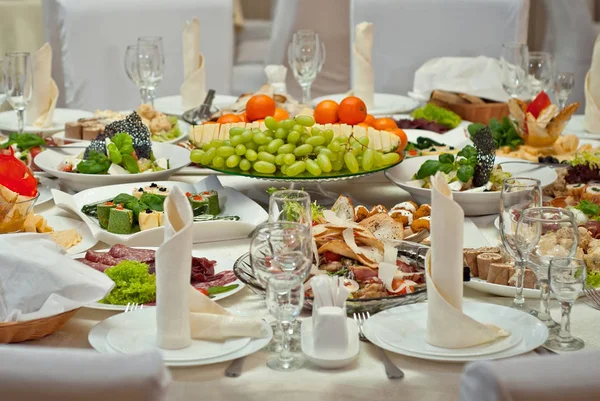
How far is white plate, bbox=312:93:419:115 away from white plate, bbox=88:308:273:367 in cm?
181

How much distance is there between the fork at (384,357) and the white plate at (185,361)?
0.43 ft

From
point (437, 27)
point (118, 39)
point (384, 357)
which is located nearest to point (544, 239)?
point (384, 357)

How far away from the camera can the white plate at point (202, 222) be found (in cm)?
160

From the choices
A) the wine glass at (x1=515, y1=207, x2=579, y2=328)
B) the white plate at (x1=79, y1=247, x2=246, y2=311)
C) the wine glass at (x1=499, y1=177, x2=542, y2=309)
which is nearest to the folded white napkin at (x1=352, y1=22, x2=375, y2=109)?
the white plate at (x1=79, y1=247, x2=246, y2=311)

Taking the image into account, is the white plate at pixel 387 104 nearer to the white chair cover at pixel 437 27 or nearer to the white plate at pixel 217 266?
the white chair cover at pixel 437 27

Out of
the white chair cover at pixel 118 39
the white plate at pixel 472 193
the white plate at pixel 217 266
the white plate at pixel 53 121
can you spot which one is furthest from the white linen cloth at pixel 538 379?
the white chair cover at pixel 118 39

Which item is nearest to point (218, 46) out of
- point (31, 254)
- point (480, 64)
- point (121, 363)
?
point (480, 64)

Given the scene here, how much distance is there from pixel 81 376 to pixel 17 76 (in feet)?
5.57

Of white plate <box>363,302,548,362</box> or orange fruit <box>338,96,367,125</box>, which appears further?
orange fruit <box>338,96,367,125</box>

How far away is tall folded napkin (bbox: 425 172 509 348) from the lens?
1.13 m

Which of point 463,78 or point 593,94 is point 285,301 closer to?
point 593,94

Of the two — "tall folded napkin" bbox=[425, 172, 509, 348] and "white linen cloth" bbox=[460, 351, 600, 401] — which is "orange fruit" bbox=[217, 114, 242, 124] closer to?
"tall folded napkin" bbox=[425, 172, 509, 348]

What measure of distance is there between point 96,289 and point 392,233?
570mm

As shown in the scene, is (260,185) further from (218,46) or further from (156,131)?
(218,46)
